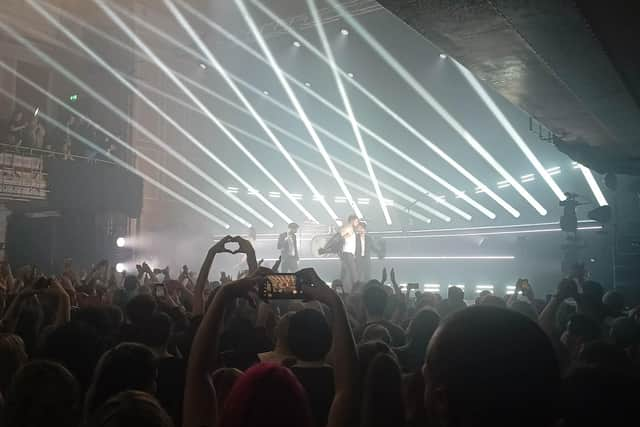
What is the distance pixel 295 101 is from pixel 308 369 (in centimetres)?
1909

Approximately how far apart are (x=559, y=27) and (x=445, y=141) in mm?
13483

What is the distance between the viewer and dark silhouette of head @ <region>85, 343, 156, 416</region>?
2.34 meters

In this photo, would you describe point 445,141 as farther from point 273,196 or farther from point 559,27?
point 559,27

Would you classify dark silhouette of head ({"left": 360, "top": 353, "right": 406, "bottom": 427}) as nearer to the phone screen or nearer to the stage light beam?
the phone screen

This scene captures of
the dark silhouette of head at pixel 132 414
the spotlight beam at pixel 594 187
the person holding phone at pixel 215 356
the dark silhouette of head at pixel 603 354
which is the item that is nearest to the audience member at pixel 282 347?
the person holding phone at pixel 215 356

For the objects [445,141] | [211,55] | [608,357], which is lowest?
[608,357]

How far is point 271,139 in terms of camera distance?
23.1m

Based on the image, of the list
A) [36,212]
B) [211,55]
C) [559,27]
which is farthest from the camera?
[211,55]

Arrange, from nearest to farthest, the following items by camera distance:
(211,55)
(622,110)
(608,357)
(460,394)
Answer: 1. (460,394)
2. (608,357)
3. (622,110)
4. (211,55)

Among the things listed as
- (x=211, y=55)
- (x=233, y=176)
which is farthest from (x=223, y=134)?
(x=211, y=55)

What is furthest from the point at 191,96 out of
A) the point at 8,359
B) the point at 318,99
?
the point at 8,359

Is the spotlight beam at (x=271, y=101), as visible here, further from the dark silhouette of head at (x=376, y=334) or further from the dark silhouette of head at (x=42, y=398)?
the dark silhouette of head at (x=42, y=398)

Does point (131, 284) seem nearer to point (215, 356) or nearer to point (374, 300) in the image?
point (374, 300)

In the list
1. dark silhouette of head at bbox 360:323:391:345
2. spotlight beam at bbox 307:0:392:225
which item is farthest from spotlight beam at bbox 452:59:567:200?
dark silhouette of head at bbox 360:323:391:345
